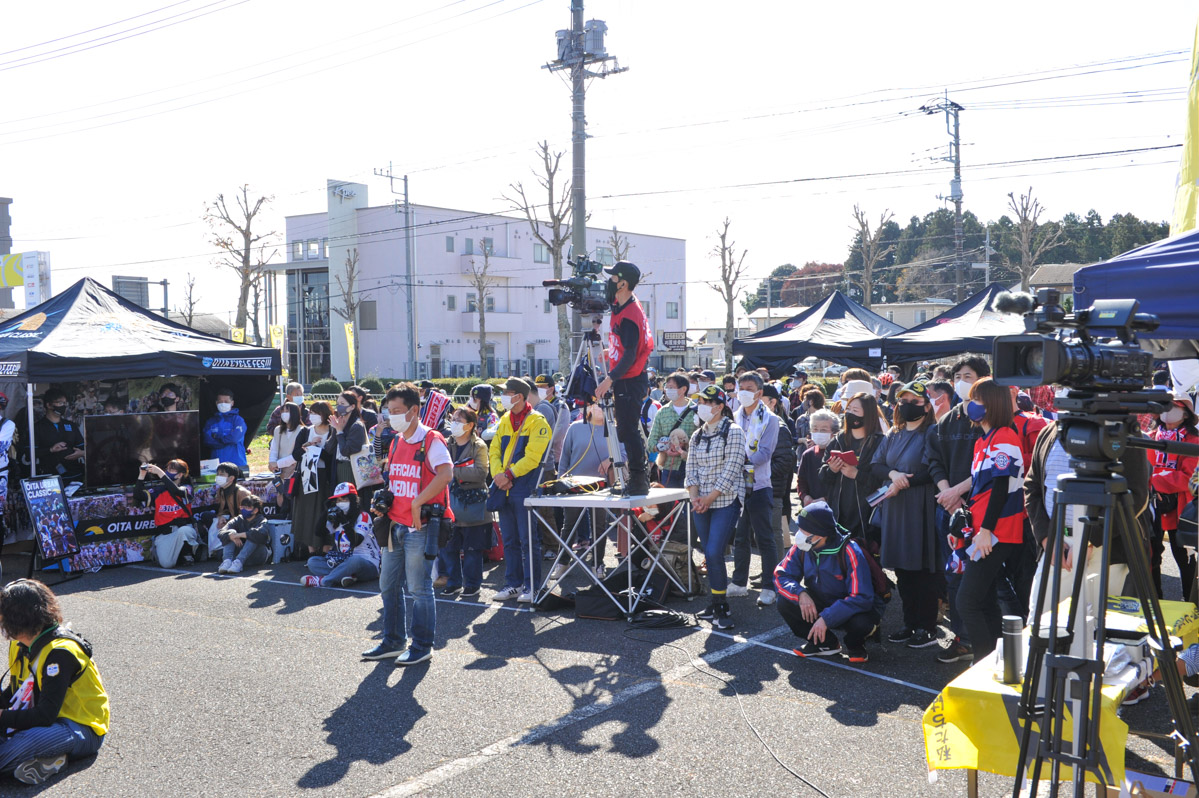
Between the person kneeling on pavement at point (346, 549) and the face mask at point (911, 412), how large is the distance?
5258mm

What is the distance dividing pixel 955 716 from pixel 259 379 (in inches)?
493

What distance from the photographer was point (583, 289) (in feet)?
22.7

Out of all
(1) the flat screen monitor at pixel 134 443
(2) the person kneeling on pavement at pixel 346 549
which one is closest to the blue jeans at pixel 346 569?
(2) the person kneeling on pavement at pixel 346 549

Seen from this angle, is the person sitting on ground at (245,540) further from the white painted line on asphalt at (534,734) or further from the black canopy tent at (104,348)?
the white painted line on asphalt at (534,734)

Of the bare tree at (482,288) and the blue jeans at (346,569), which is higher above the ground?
the bare tree at (482,288)

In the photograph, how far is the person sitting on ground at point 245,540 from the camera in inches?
379

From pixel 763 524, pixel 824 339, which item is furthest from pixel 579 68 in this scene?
pixel 763 524

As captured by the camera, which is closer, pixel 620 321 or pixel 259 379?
pixel 620 321

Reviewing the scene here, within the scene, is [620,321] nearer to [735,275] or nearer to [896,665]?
[896,665]

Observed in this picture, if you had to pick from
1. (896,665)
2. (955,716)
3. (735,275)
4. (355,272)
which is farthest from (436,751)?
(355,272)

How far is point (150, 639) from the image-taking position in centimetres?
686

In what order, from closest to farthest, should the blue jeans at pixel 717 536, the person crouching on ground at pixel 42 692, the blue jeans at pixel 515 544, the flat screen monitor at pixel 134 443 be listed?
the person crouching on ground at pixel 42 692, the blue jeans at pixel 717 536, the blue jeans at pixel 515 544, the flat screen monitor at pixel 134 443

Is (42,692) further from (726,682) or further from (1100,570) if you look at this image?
(1100,570)

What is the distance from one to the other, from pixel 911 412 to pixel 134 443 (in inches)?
369
